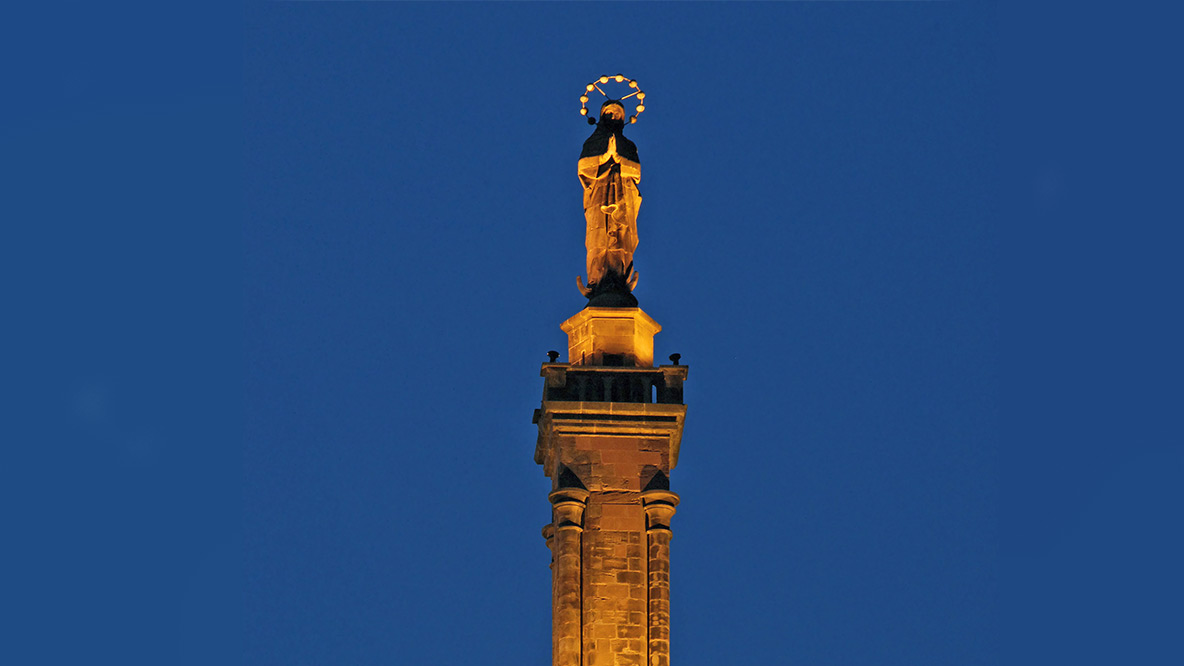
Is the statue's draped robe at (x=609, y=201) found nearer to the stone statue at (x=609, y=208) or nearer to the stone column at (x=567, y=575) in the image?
the stone statue at (x=609, y=208)

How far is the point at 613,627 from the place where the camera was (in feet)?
200

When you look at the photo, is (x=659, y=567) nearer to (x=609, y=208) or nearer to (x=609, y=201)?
(x=609, y=208)

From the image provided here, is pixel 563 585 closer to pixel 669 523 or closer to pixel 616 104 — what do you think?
pixel 669 523

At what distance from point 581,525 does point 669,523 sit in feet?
5.65

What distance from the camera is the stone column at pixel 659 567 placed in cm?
6066

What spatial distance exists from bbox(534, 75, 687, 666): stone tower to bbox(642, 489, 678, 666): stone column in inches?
0.8

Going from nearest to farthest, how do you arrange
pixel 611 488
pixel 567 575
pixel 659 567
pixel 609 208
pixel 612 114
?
1. pixel 567 575
2. pixel 659 567
3. pixel 611 488
4. pixel 609 208
5. pixel 612 114

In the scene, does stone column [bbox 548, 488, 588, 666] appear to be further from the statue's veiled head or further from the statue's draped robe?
the statue's veiled head

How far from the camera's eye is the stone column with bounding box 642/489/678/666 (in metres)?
60.7

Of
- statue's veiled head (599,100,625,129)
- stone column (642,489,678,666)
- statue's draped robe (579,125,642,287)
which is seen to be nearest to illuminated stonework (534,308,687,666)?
stone column (642,489,678,666)

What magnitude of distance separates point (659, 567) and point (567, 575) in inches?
70.1

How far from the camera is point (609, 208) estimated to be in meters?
65.2

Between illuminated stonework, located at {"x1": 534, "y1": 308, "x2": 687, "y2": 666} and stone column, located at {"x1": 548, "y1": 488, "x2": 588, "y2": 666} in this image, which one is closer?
stone column, located at {"x1": 548, "y1": 488, "x2": 588, "y2": 666}

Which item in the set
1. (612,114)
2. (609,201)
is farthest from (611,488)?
(612,114)
